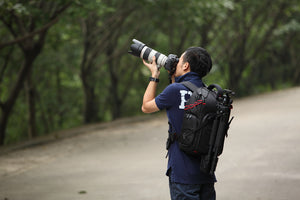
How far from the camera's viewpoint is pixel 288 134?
9.67 m

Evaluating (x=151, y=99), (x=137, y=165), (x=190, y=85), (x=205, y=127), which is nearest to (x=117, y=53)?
(x=137, y=165)

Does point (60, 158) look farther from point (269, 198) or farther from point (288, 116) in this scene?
point (288, 116)

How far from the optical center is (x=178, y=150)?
338 centimetres

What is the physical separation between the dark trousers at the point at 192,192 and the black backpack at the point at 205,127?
176mm

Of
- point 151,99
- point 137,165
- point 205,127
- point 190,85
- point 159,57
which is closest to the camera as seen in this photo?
point 205,127

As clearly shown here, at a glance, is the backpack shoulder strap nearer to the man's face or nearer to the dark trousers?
the man's face

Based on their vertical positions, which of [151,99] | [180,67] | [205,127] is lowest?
[205,127]

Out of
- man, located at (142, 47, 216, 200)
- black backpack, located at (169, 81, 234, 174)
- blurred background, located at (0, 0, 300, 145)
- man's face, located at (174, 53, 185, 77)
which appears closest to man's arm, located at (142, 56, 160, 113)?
man, located at (142, 47, 216, 200)

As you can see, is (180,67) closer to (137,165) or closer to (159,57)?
(159,57)

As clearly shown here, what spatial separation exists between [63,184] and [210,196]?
12.4 feet

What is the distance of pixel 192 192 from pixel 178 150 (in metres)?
0.32

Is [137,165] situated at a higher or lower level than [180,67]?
lower

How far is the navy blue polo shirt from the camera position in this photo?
11.0 ft

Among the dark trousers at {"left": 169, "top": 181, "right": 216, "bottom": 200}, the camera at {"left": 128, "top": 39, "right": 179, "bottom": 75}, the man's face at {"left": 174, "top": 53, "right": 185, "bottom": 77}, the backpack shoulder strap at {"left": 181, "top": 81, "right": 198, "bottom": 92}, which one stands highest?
the camera at {"left": 128, "top": 39, "right": 179, "bottom": 75}
